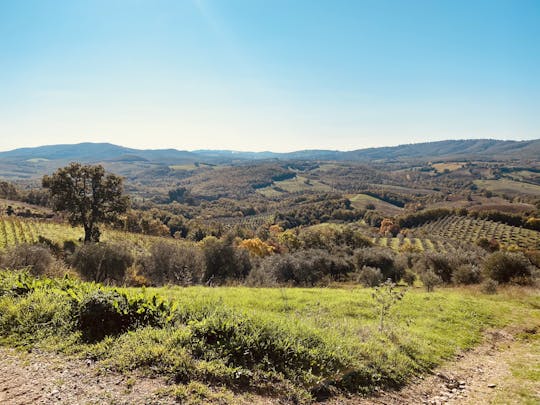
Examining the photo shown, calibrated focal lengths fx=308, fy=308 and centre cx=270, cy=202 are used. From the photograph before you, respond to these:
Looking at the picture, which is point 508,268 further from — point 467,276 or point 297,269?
point 297,269

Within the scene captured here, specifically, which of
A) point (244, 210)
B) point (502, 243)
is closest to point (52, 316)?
point (502, 243)

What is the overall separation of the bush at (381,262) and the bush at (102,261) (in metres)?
31.3

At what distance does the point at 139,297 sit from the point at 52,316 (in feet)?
6.68

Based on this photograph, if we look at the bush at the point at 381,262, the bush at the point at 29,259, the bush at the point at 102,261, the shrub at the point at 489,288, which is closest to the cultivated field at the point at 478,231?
the bush at the point at 381,262

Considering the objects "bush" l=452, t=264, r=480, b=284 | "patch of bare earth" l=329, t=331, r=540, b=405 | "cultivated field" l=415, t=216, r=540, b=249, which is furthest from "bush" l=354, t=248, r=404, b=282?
"cultivated field" l=415, t=216, r=540, b=249

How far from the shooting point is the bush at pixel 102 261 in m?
26.6

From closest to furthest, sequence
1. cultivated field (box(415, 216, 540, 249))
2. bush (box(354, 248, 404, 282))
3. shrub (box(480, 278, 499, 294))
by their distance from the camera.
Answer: shrub (box(480, 278, 499, 294))
bush (box(354, 248, 404, 282))
cultivated field (box(415, 216, 540, 249))

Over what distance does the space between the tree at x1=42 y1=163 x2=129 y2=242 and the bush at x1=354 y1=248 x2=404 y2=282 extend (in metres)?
34.1

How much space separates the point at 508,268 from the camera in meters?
26.0

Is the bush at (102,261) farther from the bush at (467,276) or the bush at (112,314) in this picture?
the bush at (467,276)

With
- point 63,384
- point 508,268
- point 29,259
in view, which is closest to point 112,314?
point 63,384

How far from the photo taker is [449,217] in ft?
456

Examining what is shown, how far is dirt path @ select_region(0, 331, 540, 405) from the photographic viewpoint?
525cm

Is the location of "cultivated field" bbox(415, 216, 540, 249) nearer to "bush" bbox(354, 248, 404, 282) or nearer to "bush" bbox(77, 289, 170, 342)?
"bush" bbox(354, 248, 404, 282)
